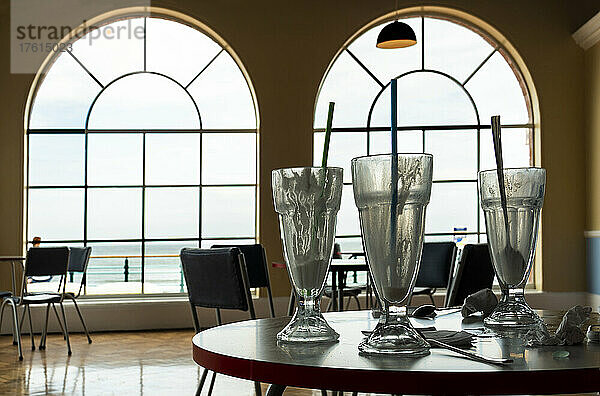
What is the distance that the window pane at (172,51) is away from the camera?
749 centimetres

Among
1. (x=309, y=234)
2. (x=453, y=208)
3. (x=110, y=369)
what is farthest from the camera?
(x=453, y=208)

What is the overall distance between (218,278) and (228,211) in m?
5.54

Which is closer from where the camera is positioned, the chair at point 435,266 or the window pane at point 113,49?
the chair at point 435,266

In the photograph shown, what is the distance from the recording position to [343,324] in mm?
1180

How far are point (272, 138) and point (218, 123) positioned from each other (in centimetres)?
76

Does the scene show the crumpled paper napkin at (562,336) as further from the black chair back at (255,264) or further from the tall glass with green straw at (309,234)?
the black chair back at (255,264)

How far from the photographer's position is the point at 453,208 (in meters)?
7.93

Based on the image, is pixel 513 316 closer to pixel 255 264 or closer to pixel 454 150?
pixel 255 264

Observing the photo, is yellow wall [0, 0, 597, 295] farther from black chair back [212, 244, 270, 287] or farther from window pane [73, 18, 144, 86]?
black chair back [212, 244, 270, 287]

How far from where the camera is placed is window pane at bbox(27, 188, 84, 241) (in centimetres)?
740

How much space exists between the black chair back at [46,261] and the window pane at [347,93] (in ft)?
10.5

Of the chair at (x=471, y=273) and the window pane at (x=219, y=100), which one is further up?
the window pane at (x=219, y=100)

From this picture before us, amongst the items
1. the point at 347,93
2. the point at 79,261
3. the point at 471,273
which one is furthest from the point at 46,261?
the point at 471,273

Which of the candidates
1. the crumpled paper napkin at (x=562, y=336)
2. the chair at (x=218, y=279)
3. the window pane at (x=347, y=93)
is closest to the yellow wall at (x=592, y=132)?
the window pane at (x=347, y=93)
